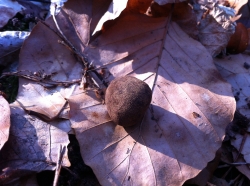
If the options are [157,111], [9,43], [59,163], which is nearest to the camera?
[59,163]

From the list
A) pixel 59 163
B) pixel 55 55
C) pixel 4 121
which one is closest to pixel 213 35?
pixel 55 55

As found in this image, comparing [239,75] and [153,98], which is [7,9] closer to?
[153,98]


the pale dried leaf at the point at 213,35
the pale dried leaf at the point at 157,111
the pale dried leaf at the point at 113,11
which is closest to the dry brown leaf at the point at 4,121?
the pale dried leaf at the point at 157,111

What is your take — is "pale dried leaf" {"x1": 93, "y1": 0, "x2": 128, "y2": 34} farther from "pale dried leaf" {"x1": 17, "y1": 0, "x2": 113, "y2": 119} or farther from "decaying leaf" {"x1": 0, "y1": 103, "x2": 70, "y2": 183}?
"decaying leaf" {"x1": 0, "y1": 103, "x2": 70, "y2": 183}

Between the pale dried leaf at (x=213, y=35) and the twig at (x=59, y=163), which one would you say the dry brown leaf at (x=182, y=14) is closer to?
the pale dried leaf at (x=213, y=35)

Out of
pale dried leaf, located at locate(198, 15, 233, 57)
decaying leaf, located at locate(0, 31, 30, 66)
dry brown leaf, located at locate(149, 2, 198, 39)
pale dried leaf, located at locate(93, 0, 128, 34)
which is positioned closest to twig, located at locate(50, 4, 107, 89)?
pale dried leaf, located at locate(93, 0, 128, 34)

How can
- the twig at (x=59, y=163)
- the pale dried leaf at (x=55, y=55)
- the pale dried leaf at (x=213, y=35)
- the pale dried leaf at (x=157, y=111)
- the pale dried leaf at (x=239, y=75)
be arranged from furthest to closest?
1. the pale dried leaf at (x=213, y=35)
2. the pale dried leaf at (x=239, y=75)
3. the pale dried leaf at (x=55, y=55)
4. the pale dried leaf at (x=157, y=111)
5. the twig at (x=59, y=163)

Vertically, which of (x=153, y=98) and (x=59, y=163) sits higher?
(x=153, y=98)
